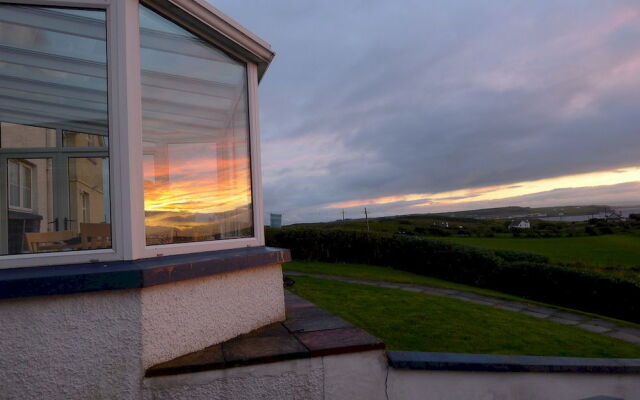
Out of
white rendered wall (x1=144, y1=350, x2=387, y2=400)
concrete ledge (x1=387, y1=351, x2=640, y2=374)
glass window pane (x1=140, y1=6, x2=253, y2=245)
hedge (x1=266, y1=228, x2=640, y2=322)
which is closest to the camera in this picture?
white rendered wall (x1=144, y1=350, x2=387, y2=400)

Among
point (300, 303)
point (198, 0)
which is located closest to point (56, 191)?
point (198, 0)

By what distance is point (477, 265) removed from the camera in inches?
379

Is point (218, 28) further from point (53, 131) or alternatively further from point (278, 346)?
point (278, 346)

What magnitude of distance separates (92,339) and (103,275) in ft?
1.13

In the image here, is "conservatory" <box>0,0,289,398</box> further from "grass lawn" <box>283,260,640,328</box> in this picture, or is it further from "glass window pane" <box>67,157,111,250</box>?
"grass lawn" <box>283,260,640,328</box>

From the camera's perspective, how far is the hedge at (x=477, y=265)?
7.45m

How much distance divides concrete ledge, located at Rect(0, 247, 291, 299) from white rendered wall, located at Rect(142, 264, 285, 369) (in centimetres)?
10

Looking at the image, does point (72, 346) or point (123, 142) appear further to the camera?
point (123, 142)

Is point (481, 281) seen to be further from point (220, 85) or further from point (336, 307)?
point (220, 85)

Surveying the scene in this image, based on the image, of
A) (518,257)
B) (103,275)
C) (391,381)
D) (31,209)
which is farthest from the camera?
(518,257)

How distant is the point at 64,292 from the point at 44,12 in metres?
1.75

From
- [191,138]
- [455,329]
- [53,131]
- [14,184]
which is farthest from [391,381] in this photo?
[53,131]

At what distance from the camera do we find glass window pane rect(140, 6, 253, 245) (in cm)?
261

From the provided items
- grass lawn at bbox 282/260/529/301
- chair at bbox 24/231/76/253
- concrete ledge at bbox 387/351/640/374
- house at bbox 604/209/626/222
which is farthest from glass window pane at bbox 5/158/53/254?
house at bbox 604/209/626/222
